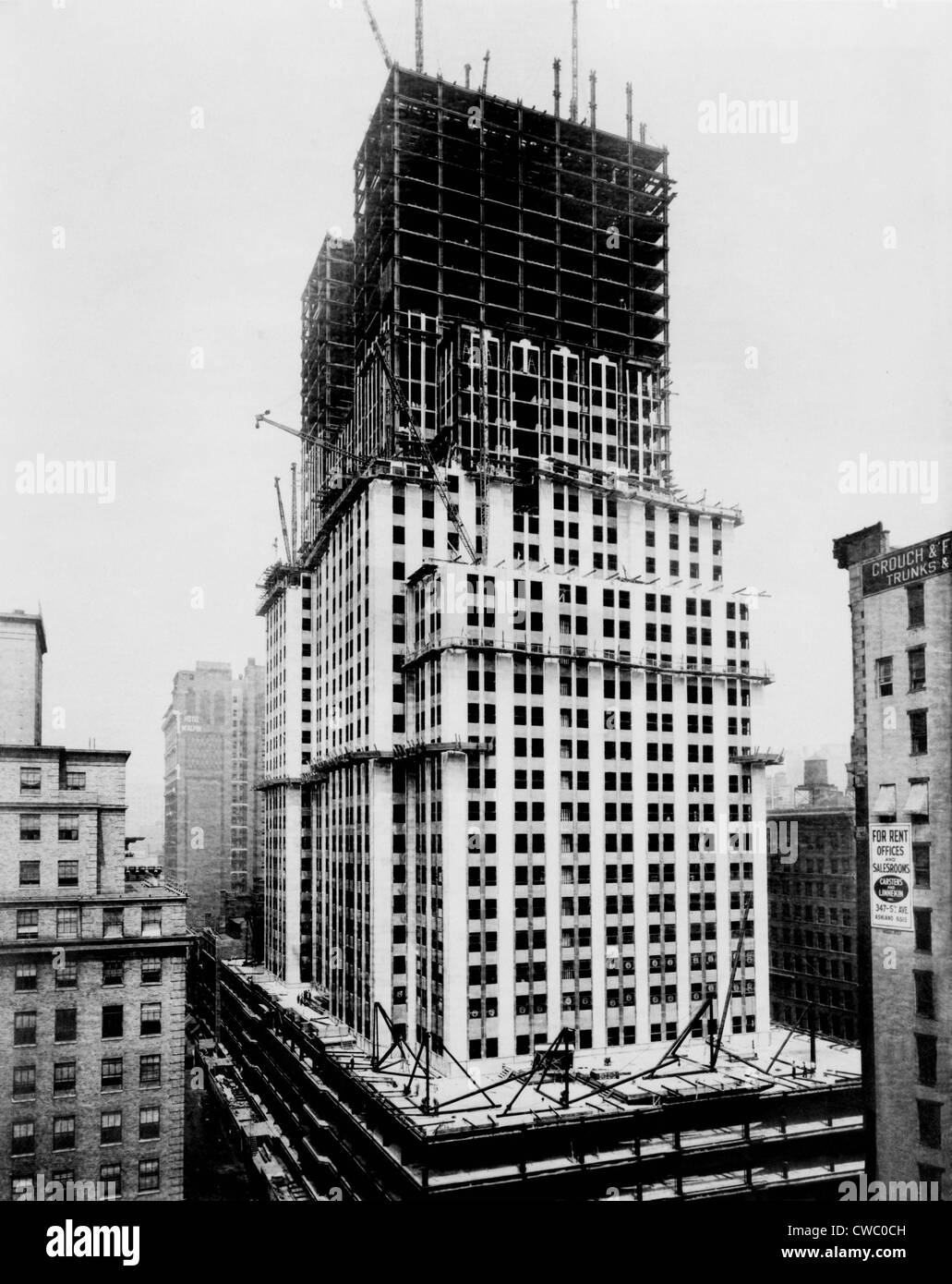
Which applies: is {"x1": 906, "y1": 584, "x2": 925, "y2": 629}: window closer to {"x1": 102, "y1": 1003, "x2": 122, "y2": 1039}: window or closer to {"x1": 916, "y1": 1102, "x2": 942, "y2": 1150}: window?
{"x1": 916, "y1": 1102, "x2": 942, "y2": 1150}: window

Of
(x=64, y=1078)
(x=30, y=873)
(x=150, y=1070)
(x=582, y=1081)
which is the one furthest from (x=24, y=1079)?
(x=582, y=1081)

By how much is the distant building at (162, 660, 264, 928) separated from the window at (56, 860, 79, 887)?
19.7ft

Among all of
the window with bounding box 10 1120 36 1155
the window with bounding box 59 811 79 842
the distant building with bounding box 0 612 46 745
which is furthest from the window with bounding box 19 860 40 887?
the window with bounding box 10 1120 36 1155

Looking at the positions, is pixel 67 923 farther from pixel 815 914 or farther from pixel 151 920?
pixel 815 914

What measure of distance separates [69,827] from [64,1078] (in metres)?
6.48

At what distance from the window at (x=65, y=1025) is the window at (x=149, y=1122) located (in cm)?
276

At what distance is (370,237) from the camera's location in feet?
166

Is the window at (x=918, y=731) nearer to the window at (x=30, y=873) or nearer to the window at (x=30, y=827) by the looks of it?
the window at (x=30, y=827)

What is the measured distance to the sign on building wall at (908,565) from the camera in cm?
2420

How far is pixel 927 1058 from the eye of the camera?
2381 cm

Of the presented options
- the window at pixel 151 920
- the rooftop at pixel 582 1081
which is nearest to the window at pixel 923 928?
the rooftop at pixel 582 1081
